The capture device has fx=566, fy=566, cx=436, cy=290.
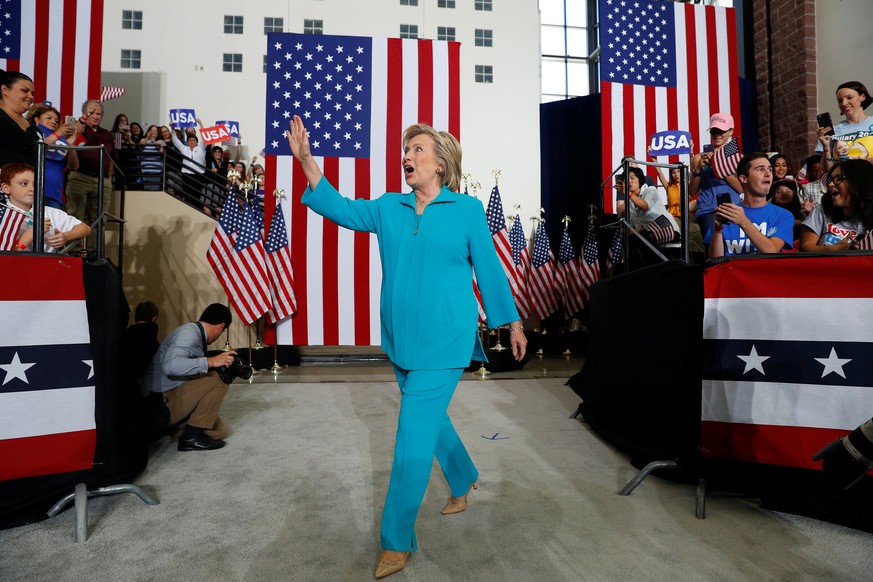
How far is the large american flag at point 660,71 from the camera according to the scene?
6.55 metres

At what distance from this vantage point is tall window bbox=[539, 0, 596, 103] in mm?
17594

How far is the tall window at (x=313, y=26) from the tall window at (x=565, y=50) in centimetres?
711

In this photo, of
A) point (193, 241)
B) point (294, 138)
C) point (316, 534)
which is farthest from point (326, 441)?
point (193, 241)

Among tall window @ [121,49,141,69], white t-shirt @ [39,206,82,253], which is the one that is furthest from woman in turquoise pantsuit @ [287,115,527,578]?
tall window @ [121,49,141,69]

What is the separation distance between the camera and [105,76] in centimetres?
1338

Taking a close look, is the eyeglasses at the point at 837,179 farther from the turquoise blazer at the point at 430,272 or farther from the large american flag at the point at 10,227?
the large american flag at the point at 10,227

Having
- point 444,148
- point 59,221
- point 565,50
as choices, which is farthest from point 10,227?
point 565,50

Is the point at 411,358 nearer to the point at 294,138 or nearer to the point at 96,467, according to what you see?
the point at 294,138

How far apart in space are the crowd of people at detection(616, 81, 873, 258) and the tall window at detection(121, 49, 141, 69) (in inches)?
493

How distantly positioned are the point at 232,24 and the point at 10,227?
12.2 m

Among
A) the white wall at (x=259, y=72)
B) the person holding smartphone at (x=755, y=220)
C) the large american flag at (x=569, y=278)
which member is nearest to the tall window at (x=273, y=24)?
the white wall at (x=259, y=72)

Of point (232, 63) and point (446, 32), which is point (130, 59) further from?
point (446, 32)

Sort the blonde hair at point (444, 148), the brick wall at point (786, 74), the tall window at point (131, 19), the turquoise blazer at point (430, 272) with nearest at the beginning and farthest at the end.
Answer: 1. the turquoise blazer at point (430, 272)
2. the blonde hair at point (444, 148)
3. the brick wall at point (786, 74)
4. the tall window at point (131, 19)

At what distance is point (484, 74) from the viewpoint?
14.1 m
